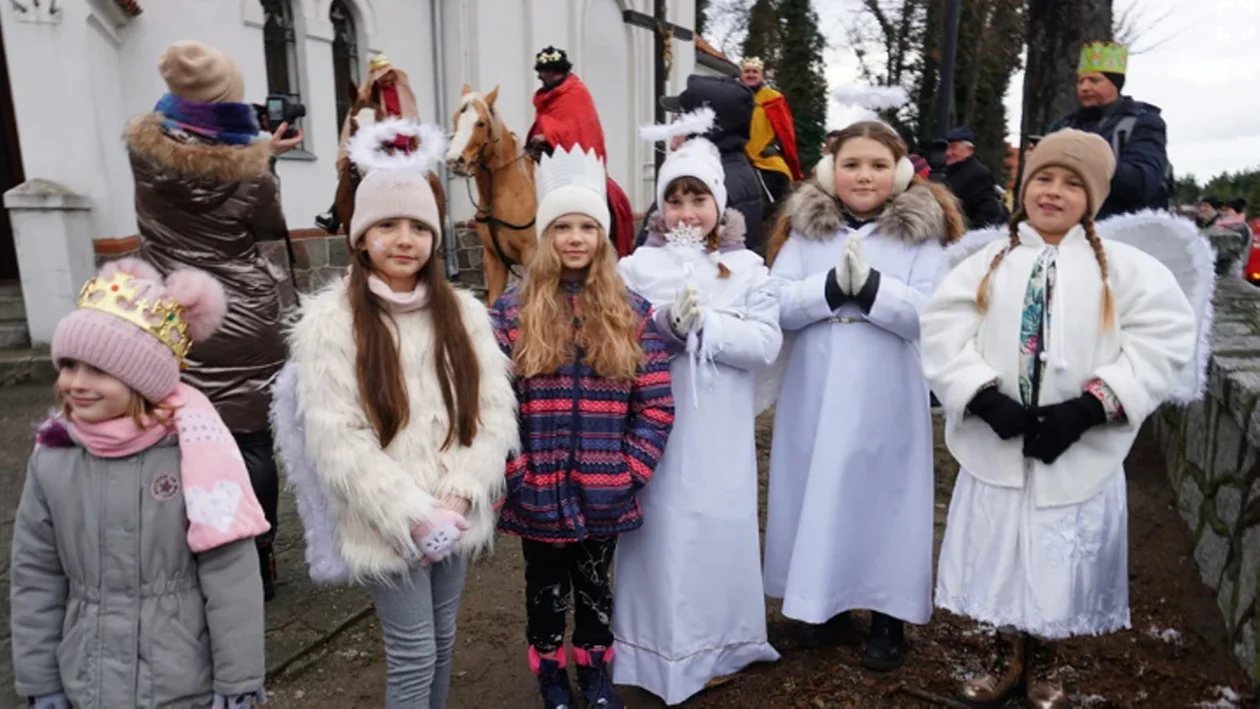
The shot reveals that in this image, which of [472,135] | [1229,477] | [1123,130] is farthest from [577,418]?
[472,135]

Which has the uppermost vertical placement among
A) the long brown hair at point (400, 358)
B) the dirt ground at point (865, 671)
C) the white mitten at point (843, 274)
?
the white mitten at point (843, 274)

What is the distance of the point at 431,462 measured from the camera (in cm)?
237

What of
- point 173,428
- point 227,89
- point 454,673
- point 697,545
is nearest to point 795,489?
point 697,545

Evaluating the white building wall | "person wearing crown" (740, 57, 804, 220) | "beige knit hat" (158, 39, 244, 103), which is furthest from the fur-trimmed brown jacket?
the white building wall

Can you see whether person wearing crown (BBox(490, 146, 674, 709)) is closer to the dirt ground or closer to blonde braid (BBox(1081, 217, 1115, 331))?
the dirt ground

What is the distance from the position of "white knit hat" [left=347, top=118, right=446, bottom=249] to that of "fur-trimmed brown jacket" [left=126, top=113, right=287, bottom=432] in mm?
979

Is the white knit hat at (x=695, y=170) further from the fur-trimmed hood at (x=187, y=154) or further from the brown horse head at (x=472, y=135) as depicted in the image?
the brown horse head at (x=472, y=135)

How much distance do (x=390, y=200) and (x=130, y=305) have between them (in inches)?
28.2

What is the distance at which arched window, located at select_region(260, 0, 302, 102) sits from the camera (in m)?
9.04

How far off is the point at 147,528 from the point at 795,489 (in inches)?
85.7

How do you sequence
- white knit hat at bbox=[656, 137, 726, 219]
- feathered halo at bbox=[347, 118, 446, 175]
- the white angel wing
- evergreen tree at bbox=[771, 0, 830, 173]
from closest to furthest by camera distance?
feathered halo at bbox=[347, 118, 446, 175]
the white angel wing
white knit hat at bbox=[656, 137, 726, 219]
evergreen tree at bbox=[771, 0, 830, 173]

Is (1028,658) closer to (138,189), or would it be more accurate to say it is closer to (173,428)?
(173,428)

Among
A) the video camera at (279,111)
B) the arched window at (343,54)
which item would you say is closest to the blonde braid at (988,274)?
the video camera at (279,111)

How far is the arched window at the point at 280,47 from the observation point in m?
9.04
